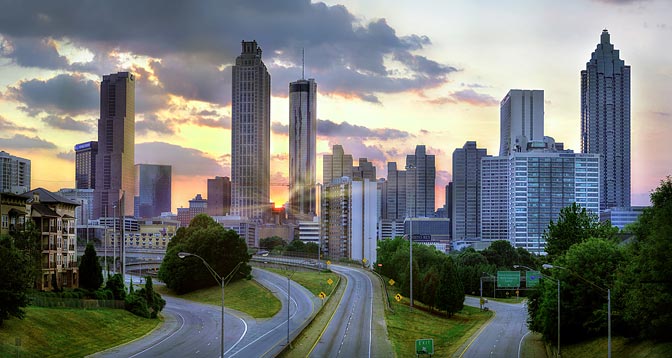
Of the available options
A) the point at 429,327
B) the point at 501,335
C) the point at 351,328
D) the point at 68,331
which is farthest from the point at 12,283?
the point at 501,335

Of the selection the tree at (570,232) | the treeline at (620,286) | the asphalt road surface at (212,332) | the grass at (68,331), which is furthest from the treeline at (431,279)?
the grass at (68,331)

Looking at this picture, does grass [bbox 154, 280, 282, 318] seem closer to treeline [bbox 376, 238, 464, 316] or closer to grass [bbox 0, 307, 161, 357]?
grass [bbox 0, 307, 161, 357]

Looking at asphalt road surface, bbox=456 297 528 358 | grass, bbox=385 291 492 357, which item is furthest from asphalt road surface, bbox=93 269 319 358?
asphalt road surface, bbox=456 297 528 358

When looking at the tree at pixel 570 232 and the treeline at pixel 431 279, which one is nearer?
the tree at pixel 570 232

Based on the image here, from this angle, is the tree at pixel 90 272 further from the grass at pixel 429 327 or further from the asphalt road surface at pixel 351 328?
the grass at pixel 429 327

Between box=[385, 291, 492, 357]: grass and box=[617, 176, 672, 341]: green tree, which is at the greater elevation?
box=[617, 176, 672, 341]: green tree

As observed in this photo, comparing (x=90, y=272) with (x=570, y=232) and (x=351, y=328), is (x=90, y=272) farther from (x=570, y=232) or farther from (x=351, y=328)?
(x=570, y=232)
